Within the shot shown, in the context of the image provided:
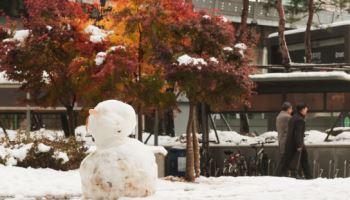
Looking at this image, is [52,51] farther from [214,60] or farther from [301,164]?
[301,164]

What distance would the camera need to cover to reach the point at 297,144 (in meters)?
16.6

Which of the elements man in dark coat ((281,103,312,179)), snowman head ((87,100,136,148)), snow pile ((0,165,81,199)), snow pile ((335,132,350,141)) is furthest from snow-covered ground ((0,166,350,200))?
snow pile ((335,132,350,141))

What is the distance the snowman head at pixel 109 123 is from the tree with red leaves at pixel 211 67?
6741 mm

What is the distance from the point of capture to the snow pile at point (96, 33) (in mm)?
18953

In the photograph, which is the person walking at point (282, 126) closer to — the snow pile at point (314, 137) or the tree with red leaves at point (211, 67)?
the tree with red leaves at point (211, 67)

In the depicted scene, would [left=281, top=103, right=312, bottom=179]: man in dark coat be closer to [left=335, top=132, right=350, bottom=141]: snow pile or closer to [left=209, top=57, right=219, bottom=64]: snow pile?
[left=209, top=57, right=219, bottom=64]: snow pile

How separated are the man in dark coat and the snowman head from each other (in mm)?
7412

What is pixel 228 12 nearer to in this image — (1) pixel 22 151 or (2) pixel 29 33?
(2) pixel 29 33

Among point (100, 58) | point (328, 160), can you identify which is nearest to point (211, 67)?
point (100, 58)

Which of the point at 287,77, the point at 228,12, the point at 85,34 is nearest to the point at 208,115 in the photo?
the point at 287,77

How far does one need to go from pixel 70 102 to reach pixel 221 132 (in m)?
3.87

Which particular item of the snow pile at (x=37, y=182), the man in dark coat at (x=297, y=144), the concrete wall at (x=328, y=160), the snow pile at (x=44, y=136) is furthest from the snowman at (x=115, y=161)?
the concrete wall at (x=328, y=160)

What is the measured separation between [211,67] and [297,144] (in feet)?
7.50

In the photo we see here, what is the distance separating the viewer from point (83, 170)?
9703 millimetres
